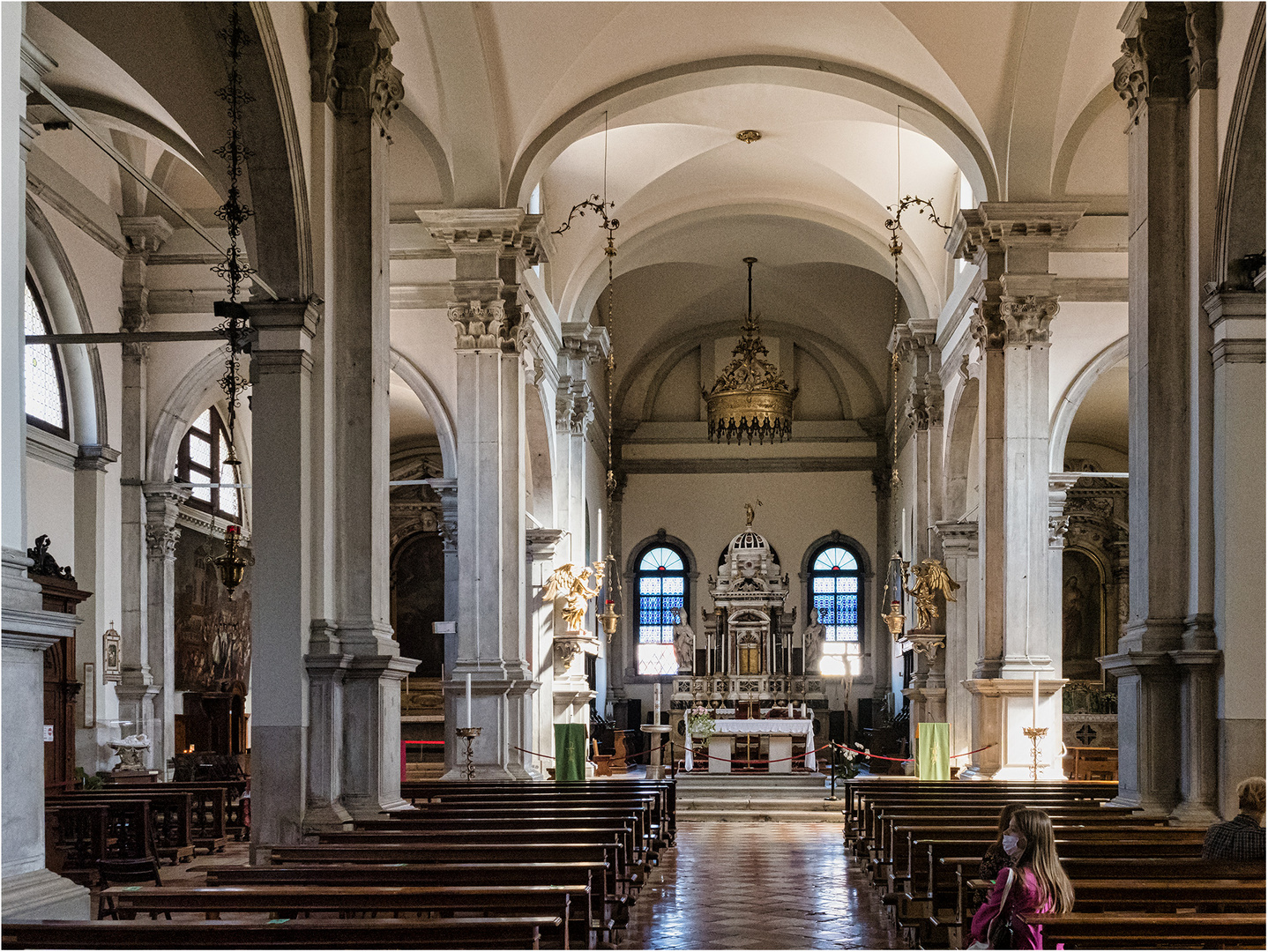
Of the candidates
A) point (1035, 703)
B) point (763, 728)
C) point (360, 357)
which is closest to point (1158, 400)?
point (1035, 703)

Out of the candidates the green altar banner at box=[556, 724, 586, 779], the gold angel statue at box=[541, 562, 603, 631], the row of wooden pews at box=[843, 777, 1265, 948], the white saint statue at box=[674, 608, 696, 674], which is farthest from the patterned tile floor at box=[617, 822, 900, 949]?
the white saint statue at box=[674, 608, 696, 674]

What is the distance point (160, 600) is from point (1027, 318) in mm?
11227

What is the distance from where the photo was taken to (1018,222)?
50.4ft

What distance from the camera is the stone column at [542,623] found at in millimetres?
19250

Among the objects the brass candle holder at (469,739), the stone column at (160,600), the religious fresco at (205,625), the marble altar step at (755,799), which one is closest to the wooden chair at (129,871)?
the brass candle holder at (469,739)

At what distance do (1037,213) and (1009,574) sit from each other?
158 inches

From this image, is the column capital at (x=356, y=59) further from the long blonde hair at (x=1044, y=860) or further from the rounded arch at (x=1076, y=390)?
the rounded arch at (x=1076, y=390)

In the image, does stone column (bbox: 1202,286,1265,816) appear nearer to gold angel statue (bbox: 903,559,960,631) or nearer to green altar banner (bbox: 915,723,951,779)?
green altar banner (bbox: 915,723,951,779)

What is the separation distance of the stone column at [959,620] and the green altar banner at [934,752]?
→ 2250 mm

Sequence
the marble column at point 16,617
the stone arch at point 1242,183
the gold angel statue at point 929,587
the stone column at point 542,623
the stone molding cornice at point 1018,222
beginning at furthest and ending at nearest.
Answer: the stone column at point 542,623
the gold angel statue at point 929,587
the stone molding cornice at point 1018,222
the stone arch at point 1242,183
the marble column at point 16,617

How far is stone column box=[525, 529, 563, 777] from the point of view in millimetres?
19250

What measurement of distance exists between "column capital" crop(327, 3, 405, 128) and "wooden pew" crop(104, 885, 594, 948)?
5816 millimetres

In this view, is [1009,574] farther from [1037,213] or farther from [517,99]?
[517,99]

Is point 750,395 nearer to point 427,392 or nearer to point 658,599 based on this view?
point 427,392
